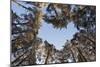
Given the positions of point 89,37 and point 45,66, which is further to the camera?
point 89,37

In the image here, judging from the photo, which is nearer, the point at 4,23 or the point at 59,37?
the point at 4,23

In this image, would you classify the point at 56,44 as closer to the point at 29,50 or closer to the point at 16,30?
the point at 29,50

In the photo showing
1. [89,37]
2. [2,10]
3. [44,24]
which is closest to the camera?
[2,10]

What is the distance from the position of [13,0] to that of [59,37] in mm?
751

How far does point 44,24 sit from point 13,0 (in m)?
0.49

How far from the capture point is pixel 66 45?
116 inches

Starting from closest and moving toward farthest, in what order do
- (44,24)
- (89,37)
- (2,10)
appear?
(2,10)
(44,24)
(89,37)

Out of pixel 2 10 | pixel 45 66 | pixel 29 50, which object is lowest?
pixel 45 66

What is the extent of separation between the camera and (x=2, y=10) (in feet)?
8.77

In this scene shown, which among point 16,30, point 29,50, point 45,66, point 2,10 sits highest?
point 2,10

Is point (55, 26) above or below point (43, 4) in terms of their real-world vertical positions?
below
